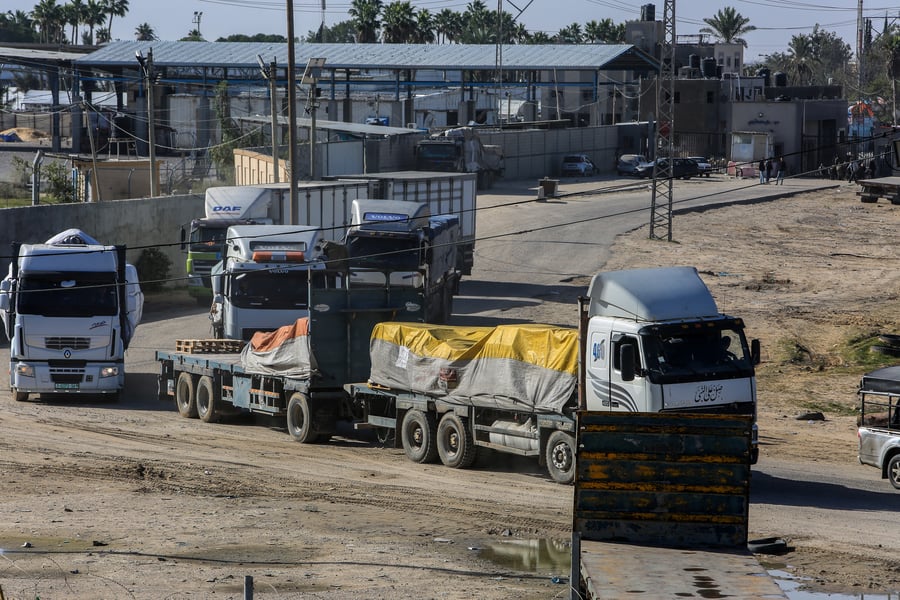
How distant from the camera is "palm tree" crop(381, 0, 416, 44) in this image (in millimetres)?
128387

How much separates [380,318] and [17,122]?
349 ft

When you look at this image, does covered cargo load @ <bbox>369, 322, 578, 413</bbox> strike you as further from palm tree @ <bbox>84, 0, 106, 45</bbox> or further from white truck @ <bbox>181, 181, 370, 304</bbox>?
palm tree @ <bbox>84, 0, 106, 45</bbox>

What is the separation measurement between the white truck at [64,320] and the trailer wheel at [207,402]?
2647 millimetres

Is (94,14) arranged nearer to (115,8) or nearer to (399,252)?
(115,8)

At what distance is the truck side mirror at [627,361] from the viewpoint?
16.6m

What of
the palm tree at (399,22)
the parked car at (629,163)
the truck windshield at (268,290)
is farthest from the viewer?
the palm tree at (399,22)

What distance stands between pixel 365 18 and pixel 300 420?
4505 inches

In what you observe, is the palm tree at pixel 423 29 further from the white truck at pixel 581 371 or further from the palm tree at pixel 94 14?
Result: the white truck at pixel 581 371

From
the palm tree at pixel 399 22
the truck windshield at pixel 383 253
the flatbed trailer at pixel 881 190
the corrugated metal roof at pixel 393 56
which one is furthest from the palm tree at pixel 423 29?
the truck windshield at pixel 383 253

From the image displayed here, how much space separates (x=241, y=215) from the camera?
1442 inches

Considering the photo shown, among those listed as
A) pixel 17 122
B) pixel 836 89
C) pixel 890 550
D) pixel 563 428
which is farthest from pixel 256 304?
pixel 17 122

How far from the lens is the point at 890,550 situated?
46.8ft

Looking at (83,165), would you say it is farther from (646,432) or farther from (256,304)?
(646,432)

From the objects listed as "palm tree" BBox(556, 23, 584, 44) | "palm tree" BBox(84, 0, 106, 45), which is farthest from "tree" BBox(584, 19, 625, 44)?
"palm tree" BBox(84, 0, 106, 45)
